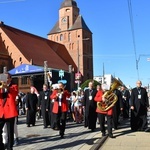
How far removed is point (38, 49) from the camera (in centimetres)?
7494

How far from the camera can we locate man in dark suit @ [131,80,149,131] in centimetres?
1134

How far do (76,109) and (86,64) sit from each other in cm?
7348

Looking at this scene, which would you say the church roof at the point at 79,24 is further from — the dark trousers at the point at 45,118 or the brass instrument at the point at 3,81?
the brass instrument at the point at 3,81

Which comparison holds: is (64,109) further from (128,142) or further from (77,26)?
(77,26)

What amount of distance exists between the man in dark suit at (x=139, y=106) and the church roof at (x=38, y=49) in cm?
5289

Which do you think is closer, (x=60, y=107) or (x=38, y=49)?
(x=60, y=107)

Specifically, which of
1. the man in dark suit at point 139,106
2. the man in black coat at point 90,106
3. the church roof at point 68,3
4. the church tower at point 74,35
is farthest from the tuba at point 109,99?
the church roof at point 68,3

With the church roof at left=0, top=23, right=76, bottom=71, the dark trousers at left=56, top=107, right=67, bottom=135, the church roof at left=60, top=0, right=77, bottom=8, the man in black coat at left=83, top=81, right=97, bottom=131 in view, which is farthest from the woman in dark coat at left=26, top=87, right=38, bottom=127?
the church roof at left=60, top=0, right=77, bottom=8

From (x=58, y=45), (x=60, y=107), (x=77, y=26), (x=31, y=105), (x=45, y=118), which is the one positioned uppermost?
(x=77, y=26)

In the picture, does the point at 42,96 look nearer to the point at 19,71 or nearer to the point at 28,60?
the point at 19,71

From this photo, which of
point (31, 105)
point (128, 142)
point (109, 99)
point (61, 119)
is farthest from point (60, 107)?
point (31, 105)

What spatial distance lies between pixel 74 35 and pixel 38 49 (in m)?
16.4

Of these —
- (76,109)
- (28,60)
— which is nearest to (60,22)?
(28,60)

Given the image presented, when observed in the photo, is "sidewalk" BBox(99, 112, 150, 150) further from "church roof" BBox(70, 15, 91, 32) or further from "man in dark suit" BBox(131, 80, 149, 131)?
"church roof" BBox(70, 15, 91, 32)
